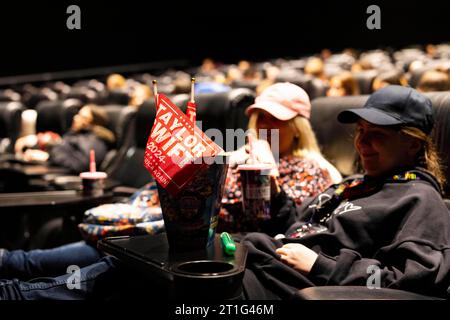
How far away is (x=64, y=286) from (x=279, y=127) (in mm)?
951

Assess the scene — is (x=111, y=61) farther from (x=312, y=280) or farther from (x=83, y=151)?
(x=312, y=280)

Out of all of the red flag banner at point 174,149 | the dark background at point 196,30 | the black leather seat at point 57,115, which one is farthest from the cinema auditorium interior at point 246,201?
the dark background at point 196,30

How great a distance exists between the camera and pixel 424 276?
1258 millimetres

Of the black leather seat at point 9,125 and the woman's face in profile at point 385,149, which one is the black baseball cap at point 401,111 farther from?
the black leather seat at point 9,125

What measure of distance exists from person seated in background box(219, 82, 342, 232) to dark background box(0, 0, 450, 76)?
7050 millimetres

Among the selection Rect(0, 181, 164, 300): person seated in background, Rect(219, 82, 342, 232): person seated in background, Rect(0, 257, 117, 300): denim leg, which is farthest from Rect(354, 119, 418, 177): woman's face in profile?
Rect(0, 257, 117, 300): denim leg

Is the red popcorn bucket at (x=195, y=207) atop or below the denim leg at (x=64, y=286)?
atop

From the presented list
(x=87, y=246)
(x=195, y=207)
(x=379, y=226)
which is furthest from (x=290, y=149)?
(x=195, y=207)

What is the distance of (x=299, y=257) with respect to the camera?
1443 mm

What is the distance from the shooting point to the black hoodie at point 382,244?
4.24ft

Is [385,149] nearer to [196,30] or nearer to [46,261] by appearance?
[46,261]

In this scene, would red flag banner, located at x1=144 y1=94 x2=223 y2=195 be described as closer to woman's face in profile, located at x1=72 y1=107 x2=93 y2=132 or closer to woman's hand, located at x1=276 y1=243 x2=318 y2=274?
woman's hand, located at x1=276 y1=243 x2=318 y2=274

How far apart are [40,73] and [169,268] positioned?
8294mm
